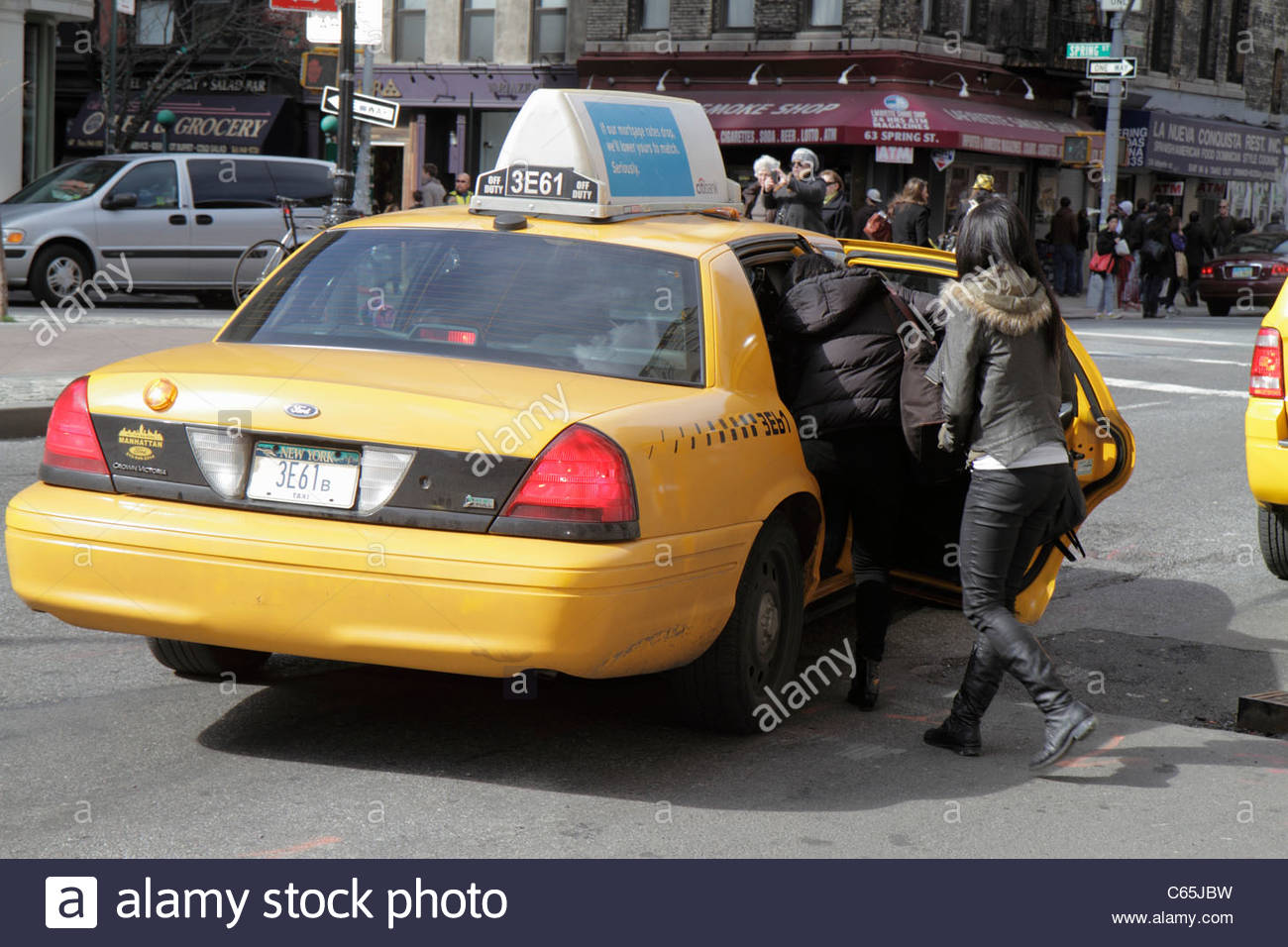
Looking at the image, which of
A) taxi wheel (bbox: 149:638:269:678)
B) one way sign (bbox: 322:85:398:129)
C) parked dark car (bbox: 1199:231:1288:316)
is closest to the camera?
taxi wheel (bbox: 149:638:269:678)

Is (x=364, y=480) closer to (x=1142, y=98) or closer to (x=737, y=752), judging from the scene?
(x=737, y=752)

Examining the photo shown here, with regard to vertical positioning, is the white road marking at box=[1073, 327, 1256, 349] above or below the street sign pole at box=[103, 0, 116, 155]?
below

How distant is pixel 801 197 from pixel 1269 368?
285 inches

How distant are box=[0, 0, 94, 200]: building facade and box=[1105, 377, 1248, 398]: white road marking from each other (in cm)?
1609

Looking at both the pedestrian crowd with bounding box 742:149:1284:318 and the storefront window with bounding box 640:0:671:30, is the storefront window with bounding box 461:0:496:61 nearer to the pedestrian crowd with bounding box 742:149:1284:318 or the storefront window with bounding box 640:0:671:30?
the storefront window with bounding box 640:0:671:30

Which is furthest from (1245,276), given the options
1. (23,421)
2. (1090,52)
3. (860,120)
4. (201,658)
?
(201,658)

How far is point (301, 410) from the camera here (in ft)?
15.1

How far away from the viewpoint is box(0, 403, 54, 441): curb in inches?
442

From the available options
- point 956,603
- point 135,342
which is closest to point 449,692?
point 956,603

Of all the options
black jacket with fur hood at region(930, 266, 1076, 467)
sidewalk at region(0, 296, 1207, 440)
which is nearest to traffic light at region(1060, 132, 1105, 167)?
sidewalk at region(0, 296, 1207, 440)

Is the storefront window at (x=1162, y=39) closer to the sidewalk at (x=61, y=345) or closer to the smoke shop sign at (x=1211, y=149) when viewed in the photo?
the smoke shop sign at (x=1211, y=149)

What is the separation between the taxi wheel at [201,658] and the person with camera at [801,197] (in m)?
9.28

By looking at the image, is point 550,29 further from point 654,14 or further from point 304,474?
point 304,474

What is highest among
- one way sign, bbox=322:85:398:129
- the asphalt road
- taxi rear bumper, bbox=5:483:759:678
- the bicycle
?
one way sign, bbox=322:85:398:129
